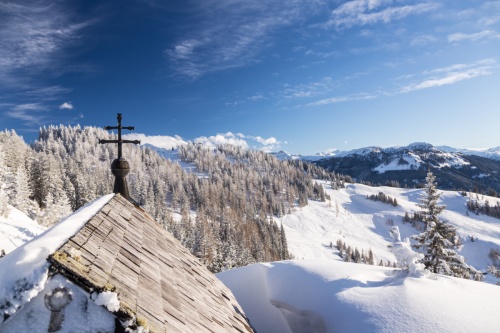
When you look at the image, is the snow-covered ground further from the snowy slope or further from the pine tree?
the snowy slope

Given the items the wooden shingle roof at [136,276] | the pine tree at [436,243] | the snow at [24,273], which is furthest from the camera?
the pine tree at [436,243]

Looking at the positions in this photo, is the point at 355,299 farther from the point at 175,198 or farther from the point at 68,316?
the point at 175,198

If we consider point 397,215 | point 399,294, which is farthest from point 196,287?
point 397,215

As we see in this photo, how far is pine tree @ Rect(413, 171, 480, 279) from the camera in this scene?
2064 centimetres

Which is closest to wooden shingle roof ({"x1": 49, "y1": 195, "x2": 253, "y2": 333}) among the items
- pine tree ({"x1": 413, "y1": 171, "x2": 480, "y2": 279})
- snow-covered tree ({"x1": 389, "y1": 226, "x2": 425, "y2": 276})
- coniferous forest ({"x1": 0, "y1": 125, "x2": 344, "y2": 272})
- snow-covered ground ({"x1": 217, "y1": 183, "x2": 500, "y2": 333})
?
snow-covered ground ({"x1": 217, "y1": 183, "x2": 500, "y2": 333})

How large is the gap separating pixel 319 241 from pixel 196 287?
5629 inches

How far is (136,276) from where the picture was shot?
10.1 ft

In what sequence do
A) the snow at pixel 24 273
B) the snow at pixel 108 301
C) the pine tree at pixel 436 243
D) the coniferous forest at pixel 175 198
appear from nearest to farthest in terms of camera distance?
1. the snow at pixel 24 273
2. the snow at pixel 108 301
3. the pine tree at pixel 436 243
4. the coniferous forest at pixel 175 198

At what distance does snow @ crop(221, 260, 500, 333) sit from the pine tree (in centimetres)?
1514

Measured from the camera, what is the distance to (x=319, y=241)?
5531 inches

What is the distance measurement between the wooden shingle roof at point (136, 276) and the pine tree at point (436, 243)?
20116mm

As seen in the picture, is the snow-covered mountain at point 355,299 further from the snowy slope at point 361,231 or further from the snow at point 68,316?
the snowy slope at point 361,231

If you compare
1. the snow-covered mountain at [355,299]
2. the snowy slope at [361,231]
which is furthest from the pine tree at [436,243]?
the snowy slope at [361,231]

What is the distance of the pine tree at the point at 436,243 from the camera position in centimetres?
2064
